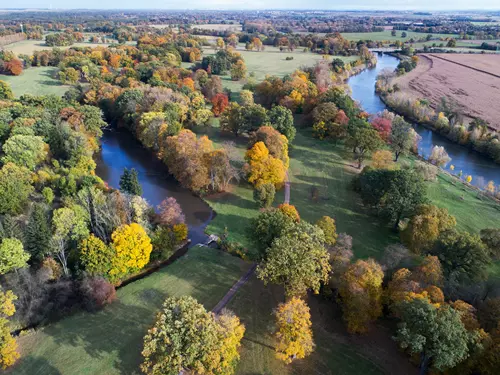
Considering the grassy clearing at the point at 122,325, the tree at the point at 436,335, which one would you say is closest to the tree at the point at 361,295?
the tree at the point at 436,335

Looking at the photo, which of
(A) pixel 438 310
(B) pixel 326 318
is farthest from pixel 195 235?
(A) pixel 438 310

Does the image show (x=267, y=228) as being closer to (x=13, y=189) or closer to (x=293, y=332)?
(x=293, y=332)

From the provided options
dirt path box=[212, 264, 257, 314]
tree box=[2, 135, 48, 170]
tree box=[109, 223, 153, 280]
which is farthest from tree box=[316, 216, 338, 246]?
tree box=[2, 135, 48, 170]

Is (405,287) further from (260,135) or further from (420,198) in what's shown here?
(260,135)

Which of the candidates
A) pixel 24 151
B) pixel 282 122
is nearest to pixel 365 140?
pixel 282 122

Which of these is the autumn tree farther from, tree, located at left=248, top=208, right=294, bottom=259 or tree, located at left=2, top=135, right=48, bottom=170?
tree, located at left=2, top=135, right=48, bottom=170
